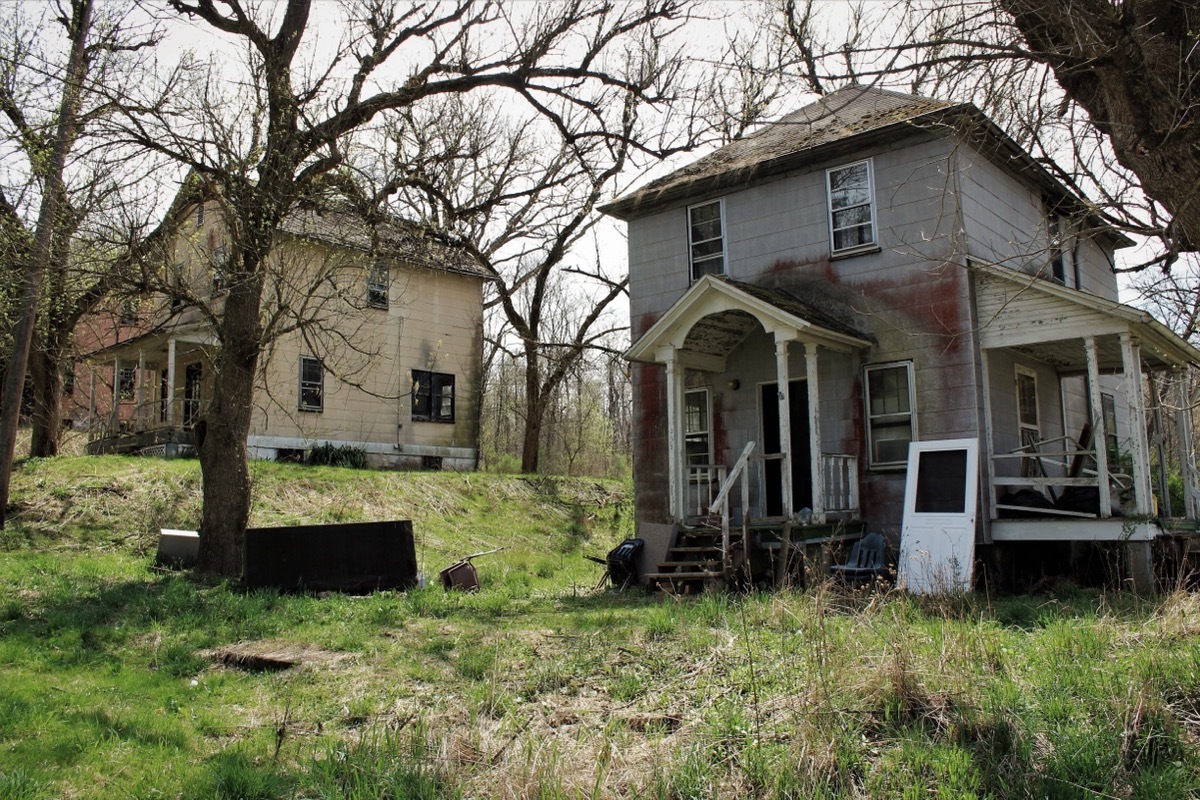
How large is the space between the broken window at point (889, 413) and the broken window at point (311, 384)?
14469 millimetres

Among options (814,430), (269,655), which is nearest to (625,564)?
(814,430)

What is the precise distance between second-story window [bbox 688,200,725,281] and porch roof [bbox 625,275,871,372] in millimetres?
1496

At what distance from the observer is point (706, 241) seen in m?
15.3

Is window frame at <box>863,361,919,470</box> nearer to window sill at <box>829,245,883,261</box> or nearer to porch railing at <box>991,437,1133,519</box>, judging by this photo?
porch railing at <box>991,437,1133,519</box>

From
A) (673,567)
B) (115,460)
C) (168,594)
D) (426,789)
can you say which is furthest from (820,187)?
(115,460)

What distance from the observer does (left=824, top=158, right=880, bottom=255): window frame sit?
13344 millimetres

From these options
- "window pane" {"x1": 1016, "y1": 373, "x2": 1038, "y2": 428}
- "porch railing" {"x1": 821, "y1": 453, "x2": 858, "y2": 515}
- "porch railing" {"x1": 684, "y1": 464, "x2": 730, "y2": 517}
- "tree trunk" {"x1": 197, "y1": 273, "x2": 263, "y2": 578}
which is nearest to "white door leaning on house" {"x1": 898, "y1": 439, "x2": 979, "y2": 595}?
"porch railing" {"x1": 821, "y1": 453, "x2": 858, "y2": 515}

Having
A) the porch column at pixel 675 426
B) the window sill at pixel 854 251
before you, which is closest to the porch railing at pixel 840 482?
the porch column at pixel 675 426

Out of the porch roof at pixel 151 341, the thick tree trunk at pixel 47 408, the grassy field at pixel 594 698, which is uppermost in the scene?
the porch roof at pixel 151 341

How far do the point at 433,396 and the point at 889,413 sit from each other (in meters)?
15.0

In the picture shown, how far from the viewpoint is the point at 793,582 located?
11.8m

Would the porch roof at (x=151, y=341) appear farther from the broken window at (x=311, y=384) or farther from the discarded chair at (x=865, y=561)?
the discarded chair at (x=865, y=561)

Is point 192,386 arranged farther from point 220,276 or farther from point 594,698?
point 594,698

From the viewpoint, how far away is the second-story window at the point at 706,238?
1520 centimetres
